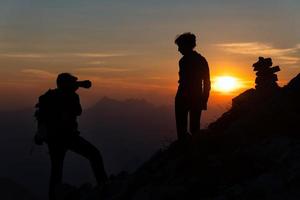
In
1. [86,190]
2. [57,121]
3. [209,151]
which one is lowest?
[86,190]

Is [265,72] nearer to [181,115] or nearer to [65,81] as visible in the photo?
[181,115]

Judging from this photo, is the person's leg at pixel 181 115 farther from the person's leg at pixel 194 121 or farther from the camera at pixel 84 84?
the camera at pixel 84 84

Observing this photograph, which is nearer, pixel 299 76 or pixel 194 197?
pixel 194 197

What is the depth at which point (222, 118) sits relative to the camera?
19.0m

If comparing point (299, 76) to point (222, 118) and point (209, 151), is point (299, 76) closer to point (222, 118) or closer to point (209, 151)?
point (222, 118)

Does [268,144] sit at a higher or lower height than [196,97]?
lower

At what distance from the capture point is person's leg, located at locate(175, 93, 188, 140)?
52.7 ft

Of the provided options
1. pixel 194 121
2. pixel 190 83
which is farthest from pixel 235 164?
pixel 190 83

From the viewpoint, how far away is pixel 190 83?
15953mm

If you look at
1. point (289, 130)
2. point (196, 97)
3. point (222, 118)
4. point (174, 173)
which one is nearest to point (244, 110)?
point (222, 118)

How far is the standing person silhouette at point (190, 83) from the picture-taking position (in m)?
15.9

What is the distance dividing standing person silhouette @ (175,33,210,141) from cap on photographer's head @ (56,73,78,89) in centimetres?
314

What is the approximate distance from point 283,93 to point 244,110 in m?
1.76

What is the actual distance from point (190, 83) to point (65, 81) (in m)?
3.64
